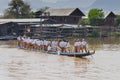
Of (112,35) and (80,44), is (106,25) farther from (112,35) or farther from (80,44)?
(80,44)

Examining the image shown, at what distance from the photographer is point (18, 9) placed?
7725cm

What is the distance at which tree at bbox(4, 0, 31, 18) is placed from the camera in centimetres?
7612

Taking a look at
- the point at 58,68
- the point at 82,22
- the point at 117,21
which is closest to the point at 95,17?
the point at 82,22

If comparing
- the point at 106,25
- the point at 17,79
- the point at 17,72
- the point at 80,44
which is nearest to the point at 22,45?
the point at 80,44

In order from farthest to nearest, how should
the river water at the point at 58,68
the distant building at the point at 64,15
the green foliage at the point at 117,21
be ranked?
the green foliage at the point at 117,21 < the distant building at the point at 64,15 < the river water at the point at 58,68

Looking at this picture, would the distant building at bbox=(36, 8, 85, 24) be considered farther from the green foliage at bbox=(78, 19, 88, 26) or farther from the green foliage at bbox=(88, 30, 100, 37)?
the green foliage at bbox=(88, 30, 100, 37)

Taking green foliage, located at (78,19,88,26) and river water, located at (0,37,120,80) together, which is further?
green foliage, located at (78,19,88,26)

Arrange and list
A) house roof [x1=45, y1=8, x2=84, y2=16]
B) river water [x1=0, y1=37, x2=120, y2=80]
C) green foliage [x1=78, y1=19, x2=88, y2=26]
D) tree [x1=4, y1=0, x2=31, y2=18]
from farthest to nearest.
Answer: tree [x1=4, y1=0, x2=31, y2=18] → house roof [x1=45, y1=8, x2=84, y2=16] → green foliage [x1=78, y1=19, x2=88, y2=26] → river water [x1=0, y1=37, x2=120, y2=80]

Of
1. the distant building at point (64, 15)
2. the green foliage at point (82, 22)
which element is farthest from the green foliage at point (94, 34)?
the distant building at point (64, 15)

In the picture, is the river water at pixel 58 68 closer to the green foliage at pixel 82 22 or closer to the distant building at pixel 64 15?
the green foliage at pixel 82 22

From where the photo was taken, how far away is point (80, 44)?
32062 millimetres


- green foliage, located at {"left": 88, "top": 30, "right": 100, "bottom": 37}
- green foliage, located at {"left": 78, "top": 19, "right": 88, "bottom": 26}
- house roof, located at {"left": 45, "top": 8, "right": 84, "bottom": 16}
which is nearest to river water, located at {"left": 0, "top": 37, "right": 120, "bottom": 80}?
green foliage, located at {"left": 88, "top": 30, "right": 100, "bottom": 37}

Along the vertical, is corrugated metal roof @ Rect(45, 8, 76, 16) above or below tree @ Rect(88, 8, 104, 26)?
above

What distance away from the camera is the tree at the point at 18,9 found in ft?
250
